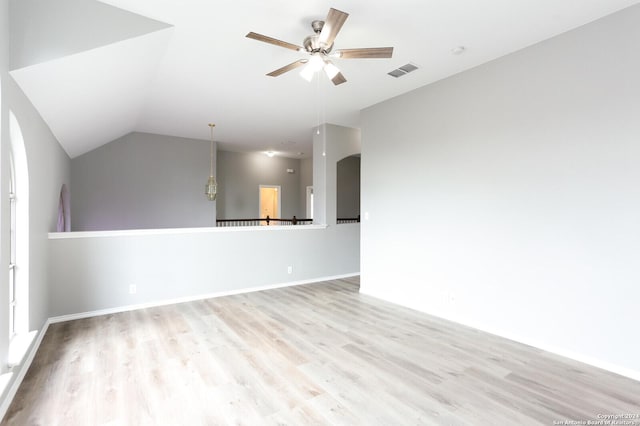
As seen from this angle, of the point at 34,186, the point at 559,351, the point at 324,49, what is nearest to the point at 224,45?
the point at 324,49

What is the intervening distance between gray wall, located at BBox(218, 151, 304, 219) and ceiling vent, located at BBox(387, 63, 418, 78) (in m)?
6.09

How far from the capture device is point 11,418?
78.0 inches

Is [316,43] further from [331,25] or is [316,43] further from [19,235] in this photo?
[19,235]

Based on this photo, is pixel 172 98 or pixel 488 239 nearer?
pixel 488 239

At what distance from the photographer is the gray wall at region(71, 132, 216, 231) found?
6066 millimetres

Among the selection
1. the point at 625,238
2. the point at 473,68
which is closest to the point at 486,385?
the point at 625,238

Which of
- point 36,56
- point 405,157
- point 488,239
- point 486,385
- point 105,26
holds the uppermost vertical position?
point 105,26

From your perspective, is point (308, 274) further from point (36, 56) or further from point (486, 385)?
point (36, 56)

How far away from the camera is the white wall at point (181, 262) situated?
152 inches

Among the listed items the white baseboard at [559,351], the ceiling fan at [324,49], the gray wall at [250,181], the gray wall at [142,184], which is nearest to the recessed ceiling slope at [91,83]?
the ceiling fan at [324,49]

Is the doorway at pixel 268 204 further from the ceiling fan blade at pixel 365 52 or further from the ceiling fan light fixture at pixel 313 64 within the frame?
the ceiling fan blade at pixel 365 52

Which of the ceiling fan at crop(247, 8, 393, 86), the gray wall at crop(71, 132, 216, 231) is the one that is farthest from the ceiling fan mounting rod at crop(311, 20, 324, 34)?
the gray wall at crop(71, 132, 216, 231)

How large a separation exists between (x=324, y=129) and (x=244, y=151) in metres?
3.57

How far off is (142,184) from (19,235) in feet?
13.8
